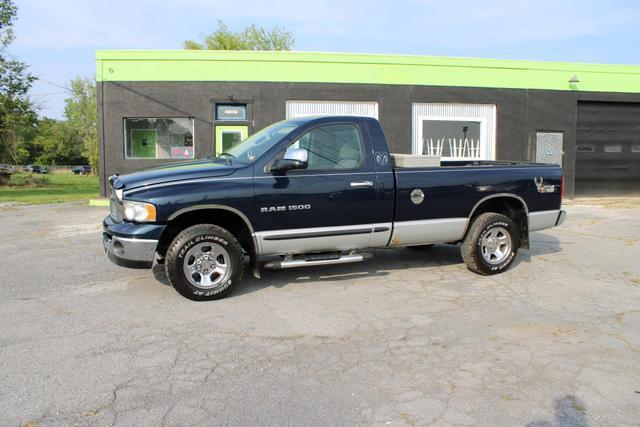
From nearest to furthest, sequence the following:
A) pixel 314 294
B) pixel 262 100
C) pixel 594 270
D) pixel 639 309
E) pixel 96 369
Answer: pixel 96 369 → pixel 639 309 → pixel 314 294 → pixel 594 270 → pixel 262 100

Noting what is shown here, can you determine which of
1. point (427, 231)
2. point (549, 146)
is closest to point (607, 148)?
point (549, 146)

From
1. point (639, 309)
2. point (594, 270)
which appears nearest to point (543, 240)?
point (594, 270)

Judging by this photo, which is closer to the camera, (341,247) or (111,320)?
(111,320)

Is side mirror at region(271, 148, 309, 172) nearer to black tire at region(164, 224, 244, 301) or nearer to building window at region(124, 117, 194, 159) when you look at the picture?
black tire at region(164, 224, 244, 301)

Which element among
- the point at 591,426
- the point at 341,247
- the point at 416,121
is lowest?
the point at 591,426

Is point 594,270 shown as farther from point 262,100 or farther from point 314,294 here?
point 262,100

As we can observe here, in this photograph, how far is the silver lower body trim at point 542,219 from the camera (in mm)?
6672

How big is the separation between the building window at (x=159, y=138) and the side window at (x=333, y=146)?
34.0 feet

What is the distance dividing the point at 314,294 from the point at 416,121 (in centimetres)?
1162

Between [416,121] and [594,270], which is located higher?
[416,121]

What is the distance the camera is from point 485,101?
640 inches

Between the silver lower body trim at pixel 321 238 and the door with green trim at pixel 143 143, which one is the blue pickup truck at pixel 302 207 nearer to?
the silver lower body trim at pixel 321 238

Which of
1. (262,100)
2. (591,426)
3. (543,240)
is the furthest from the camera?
(262,100)

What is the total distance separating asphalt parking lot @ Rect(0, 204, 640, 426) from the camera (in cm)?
312
